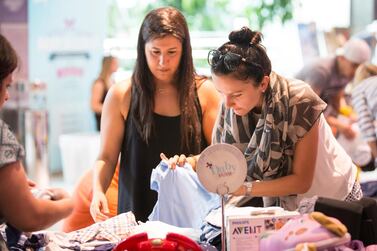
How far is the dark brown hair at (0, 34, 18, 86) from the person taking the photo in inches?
→ 60.7

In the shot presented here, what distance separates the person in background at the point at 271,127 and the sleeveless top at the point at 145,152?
0.24 metres

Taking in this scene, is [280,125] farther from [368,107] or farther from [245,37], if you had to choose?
[368,107]

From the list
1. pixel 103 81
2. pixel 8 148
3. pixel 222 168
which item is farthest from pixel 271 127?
pixel 103 81

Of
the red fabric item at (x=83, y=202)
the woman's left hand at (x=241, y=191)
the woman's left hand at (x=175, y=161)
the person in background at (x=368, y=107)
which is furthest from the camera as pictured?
the person in background at (x=368, y=107)

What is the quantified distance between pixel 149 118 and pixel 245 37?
525mm

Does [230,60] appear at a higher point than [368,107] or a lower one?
higher

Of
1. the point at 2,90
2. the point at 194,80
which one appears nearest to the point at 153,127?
the point at 194,80

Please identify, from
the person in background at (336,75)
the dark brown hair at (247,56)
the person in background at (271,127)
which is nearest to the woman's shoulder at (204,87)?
the person in background at (271,127)

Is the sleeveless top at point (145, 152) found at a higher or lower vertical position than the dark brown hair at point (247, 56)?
lower

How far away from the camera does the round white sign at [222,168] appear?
68.7 inches

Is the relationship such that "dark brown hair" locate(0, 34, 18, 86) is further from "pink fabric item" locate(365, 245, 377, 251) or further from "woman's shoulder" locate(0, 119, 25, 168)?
"pink fabric item" locate(365, 245, 377, 251)

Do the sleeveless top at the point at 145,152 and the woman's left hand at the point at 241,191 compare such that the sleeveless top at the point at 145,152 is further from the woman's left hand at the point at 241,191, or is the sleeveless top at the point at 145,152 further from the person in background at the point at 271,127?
the woman's left hand at the point at 241,191

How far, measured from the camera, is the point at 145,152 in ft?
7.73

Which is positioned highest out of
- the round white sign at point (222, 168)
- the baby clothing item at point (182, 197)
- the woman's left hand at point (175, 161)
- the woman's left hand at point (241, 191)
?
the round white sign at point (222, 168)
